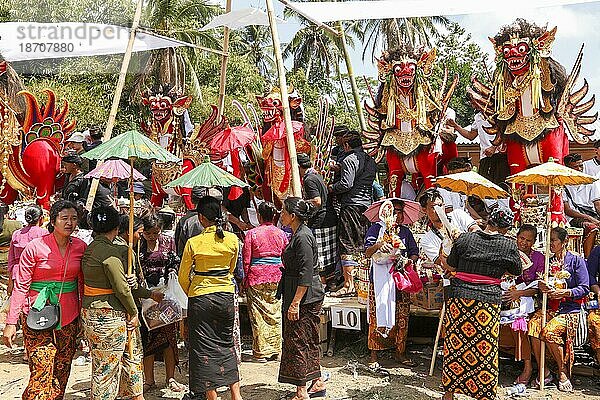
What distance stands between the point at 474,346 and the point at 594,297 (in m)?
1.41

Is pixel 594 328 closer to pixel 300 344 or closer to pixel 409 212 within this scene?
pixel 409 212

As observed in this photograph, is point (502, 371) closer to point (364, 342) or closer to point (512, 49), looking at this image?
point (364, 342)

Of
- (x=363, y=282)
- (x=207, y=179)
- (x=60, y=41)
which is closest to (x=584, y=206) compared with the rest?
(x=363, y=282)

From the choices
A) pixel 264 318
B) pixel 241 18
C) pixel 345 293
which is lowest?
pixel 264 318

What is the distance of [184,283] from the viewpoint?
4.96 metres

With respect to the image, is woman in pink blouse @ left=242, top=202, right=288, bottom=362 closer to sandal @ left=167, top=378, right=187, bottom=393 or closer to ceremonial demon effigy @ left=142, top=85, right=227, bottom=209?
sandal @ left=167, top=378, right=187, bottom=393

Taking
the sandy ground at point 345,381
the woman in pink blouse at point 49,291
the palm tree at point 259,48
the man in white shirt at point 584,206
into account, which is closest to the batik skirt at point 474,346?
the sandy ground at point 345,381

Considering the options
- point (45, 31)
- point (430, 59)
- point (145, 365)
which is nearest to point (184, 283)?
point (145, 365)

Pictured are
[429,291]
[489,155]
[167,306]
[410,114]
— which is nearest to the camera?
[167,306]

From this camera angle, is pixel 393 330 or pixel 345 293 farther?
pixel 345 293

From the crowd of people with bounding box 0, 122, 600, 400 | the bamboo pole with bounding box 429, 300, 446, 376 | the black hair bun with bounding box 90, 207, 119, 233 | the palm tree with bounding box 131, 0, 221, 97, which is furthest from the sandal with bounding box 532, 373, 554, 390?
the palm tree with bounding box 131, 0, 221, 97

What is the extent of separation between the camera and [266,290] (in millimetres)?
6395

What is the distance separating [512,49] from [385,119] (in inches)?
59.3

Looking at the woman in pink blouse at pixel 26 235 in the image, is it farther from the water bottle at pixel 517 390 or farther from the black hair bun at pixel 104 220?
the water bottle at pixel 517 390
